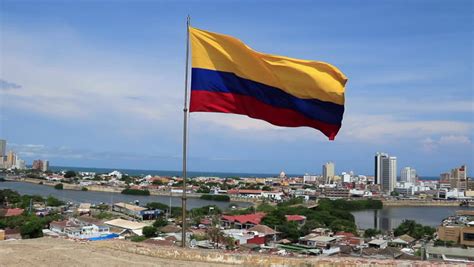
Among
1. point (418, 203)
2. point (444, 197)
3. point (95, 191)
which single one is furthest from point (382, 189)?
point (95, 191)

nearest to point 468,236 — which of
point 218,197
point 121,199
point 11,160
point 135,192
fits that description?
point 218,197

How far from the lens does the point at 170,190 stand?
57812 mm

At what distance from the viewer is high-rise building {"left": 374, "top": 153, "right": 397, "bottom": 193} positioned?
80.6 meters

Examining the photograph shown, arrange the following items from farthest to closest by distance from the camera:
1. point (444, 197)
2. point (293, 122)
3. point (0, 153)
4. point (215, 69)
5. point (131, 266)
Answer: point (0, 153), point (444, 197), point (293, 122), point (215, 69), point (131, 266)

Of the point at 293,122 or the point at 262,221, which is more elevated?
the point at 293,122

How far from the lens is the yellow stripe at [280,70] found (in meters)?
4.37

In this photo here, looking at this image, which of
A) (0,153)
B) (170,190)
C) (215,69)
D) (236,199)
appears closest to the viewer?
(215,69)

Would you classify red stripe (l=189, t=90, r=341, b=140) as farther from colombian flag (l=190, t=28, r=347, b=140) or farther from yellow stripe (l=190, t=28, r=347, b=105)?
yellow stripe (l=190, t=28, r=347, b=105)

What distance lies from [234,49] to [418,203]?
59.7 m

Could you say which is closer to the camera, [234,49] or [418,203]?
[234,49]

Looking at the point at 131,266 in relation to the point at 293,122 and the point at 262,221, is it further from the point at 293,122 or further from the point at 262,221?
the point at 262,221

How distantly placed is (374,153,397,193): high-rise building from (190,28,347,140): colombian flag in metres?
78.7

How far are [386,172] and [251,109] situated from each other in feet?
270

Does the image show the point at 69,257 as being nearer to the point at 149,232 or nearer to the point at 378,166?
the point at 149,232
